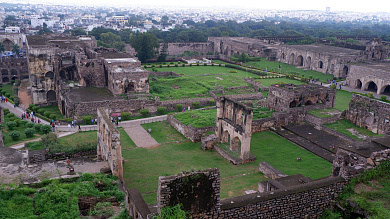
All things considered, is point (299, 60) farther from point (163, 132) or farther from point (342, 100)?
point (163, 132)

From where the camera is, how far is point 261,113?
103ft

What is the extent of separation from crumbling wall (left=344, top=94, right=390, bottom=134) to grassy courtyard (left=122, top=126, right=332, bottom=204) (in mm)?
8242

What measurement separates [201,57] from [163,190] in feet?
198

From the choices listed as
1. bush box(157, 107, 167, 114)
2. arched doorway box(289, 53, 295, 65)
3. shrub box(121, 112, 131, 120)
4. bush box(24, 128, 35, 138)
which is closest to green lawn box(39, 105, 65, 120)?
bush box(24, 128, 35, 138)

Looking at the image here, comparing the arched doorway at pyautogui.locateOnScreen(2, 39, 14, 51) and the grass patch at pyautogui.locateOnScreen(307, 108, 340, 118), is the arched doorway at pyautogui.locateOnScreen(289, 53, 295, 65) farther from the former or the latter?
the arched doorway at pyautogui.locateOnScreen(2, 39, 14, 51)

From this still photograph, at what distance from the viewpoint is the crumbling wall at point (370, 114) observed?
90.3 feet

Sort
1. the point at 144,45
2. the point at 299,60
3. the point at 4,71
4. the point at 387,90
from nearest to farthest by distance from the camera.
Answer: the point at 387,90 < the point at 4,71 < the point at 144,45 < the point at 299,60

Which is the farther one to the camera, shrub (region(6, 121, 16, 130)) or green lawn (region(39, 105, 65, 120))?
green lawn (region(39, 105, 65, 120))

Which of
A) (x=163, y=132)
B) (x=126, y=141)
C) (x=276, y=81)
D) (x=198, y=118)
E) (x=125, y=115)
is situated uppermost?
(x=276, y=81)

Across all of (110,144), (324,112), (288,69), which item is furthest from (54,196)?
(288,69)

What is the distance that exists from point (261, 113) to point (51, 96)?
2370 centimetres

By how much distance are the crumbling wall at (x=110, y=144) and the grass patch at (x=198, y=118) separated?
8.48m

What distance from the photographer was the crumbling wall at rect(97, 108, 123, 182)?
18562 mm

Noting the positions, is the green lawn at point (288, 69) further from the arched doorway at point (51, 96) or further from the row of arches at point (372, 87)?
the arched doorway at point (51, 96)
